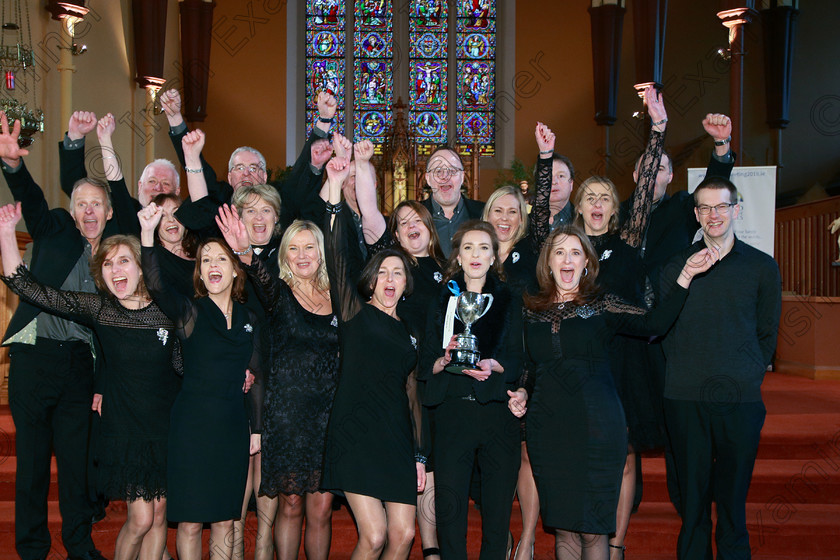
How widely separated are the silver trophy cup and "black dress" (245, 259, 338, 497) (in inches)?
20.8

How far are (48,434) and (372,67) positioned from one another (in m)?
10.5

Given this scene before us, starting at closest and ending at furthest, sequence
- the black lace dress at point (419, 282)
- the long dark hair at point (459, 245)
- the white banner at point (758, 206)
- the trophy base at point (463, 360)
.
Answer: the trophy base at point (463, 360)
the long dark hair at point (459, 245)
the black lace dress at point (419, 282)
the white banner at point (758, 206)

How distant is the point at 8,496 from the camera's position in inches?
171

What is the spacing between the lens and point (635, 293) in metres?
3.42

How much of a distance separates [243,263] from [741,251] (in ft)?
6.52

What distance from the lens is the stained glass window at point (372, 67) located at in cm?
1312

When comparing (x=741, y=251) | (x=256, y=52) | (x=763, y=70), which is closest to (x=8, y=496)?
(x=741, y=251)

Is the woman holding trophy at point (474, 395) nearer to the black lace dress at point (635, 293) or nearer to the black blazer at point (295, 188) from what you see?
the black lace dress at point (635, 293)

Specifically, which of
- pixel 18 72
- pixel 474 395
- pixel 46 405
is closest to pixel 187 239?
pixel 46 405

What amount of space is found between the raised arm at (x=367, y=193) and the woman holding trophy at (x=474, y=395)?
0.40m

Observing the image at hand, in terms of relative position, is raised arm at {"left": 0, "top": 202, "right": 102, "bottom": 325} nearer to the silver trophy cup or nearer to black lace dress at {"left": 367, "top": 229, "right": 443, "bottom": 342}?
black lace dress at {"left": 367, "top": 229, "right": 443, "bottom": 342}

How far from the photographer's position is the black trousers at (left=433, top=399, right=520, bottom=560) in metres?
3.06

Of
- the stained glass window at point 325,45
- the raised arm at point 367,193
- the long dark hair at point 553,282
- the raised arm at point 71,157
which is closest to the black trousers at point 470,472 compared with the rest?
the long dark hair at point 553,282

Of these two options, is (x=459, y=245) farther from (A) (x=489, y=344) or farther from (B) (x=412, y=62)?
(B) (x=412, y=62)
